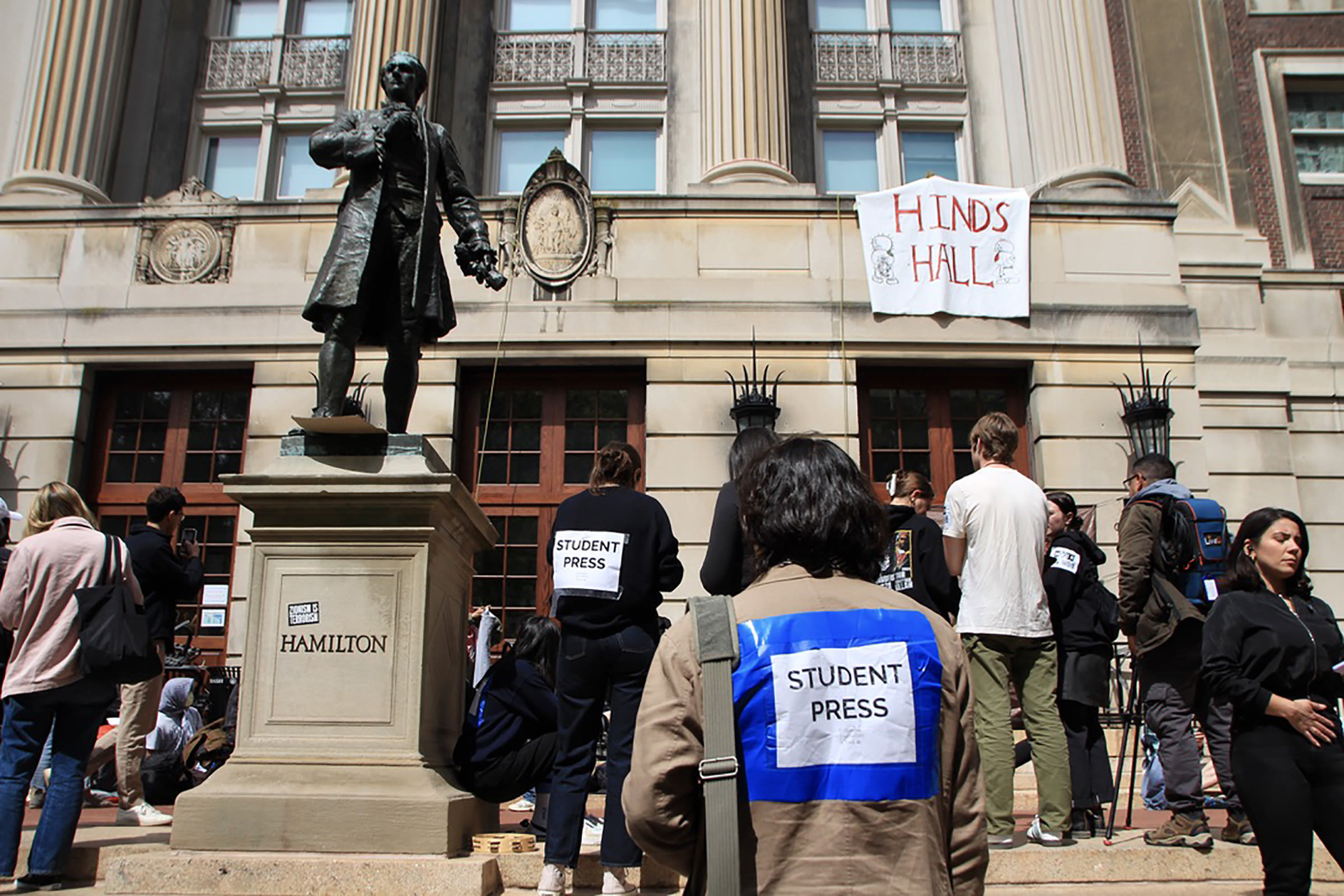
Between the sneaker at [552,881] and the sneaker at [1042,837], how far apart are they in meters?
2.56

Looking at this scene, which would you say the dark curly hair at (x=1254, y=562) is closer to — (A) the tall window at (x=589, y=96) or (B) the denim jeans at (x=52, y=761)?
(B) the denim jeans at (x=52, y=761)

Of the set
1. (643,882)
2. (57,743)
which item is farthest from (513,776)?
(57,743)

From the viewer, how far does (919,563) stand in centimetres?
631

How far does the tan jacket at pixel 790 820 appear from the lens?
2324 millimetres

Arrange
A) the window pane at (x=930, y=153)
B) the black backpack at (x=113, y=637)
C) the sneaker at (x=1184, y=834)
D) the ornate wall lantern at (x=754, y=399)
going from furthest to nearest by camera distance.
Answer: the window pane at (x=930, y=153)
the ornate wall lantern at (x=754, y=399)
the sneaker at (x=1184, y=834)
the black backpack at (x=113, y=637)

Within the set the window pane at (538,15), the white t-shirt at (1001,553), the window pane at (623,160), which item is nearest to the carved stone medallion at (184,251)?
the window pane at (623,160)

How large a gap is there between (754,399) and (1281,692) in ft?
32.2

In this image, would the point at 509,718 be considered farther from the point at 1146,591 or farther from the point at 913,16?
the point at 913,16

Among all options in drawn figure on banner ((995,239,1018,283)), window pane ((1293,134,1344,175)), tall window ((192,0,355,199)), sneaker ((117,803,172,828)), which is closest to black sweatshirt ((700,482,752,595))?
sneaker ((117,803,172,828))

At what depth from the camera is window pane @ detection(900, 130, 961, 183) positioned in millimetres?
19672

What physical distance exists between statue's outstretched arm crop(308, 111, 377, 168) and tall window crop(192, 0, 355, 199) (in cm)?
1373

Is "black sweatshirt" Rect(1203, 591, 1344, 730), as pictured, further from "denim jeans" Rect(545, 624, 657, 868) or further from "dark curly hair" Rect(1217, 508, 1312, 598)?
"denim jeans" Rect(545, 624, 657, 868)

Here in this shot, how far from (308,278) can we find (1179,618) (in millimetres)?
12139

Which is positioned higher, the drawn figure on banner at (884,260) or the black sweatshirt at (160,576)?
the drawn figure on banner at (884,260)
